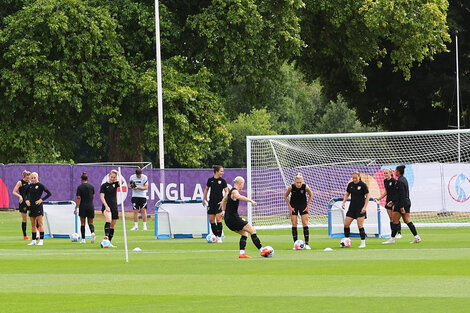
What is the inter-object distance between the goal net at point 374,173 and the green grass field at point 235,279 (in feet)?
39.0

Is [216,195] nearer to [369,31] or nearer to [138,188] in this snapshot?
[138,188]

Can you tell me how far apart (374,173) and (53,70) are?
13617mm

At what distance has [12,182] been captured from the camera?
4281cm

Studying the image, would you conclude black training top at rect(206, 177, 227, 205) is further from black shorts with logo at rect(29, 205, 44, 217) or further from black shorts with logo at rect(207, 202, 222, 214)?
black shorts with logo at rect(29, 205, 44, 217)

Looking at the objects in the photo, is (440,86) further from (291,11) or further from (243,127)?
(243,127)

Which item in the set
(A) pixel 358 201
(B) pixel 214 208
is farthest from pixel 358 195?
(B) pixel 214 208

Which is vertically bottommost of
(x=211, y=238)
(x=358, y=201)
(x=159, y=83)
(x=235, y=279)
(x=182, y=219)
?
(x=211, y=238)

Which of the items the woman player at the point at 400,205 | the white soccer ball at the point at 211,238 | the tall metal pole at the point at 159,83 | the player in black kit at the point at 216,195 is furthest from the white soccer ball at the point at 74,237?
the tall metal pole at the point at 159,83

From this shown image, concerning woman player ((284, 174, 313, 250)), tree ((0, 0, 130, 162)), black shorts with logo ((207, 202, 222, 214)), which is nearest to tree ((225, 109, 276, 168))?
tree ((0, 0, 130, 162))

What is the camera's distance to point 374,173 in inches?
1594

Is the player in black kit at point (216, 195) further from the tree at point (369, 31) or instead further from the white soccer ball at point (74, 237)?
the tree at point (369, 31)

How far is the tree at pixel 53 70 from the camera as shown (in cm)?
3912

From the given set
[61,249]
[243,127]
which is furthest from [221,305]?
[243,127]

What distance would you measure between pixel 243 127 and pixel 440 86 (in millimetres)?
65689
